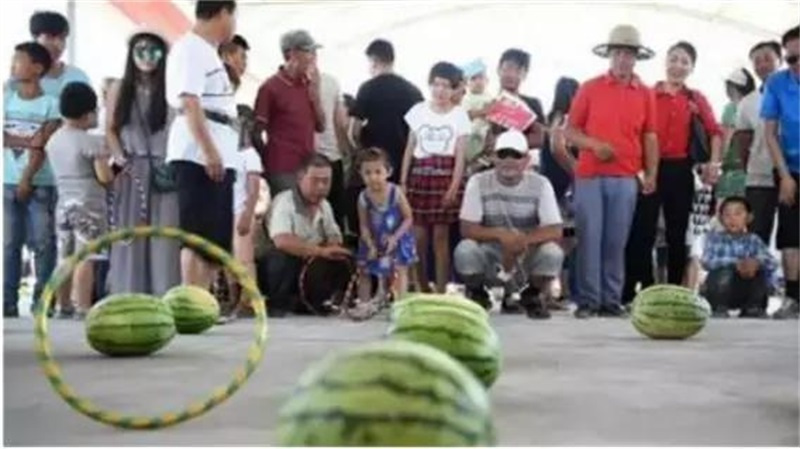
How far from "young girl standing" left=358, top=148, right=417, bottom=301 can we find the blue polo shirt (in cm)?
157

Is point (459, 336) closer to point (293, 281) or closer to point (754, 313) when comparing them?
point (293, 281)

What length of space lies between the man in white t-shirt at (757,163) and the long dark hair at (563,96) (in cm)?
79

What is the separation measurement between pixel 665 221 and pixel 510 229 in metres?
0.77

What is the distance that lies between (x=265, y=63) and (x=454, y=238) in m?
1.49

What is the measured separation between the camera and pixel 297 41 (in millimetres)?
5379

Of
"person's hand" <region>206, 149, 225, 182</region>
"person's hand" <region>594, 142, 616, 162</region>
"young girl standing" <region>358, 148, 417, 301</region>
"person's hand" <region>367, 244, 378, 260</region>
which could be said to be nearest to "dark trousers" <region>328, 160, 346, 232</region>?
"young girl standing" <region>358, 148, 417, 301</region>

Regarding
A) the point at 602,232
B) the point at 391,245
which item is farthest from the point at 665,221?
the point at 391,245

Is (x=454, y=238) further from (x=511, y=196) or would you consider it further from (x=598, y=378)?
(x=598, y=378)

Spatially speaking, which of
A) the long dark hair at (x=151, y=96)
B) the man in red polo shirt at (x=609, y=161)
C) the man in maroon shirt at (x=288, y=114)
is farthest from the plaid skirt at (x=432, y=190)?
the long dark hair at (x=151, y=96)

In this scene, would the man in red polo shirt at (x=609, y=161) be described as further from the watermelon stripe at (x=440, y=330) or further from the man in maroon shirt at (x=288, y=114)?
the watermelon stripe at (x=440, y=330)

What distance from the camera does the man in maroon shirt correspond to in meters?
5.41

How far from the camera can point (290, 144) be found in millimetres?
5426

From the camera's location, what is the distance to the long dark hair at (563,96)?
6.11 metres

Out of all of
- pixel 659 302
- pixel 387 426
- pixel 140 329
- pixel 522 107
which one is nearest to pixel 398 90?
pixel 522 107
